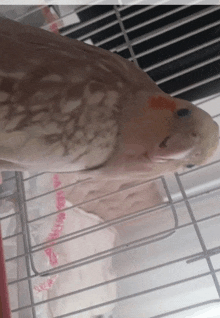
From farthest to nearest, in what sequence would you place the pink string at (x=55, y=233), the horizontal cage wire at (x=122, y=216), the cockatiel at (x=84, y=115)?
the pink string at (x=55, y=233) → the horizontal cage wire at (x=122, y=216) → the cockatiel at (x=84, y=115)

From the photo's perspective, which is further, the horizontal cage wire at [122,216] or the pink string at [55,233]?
the pink string at [55,233]

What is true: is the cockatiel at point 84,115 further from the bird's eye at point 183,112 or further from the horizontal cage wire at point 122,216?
the horizontal cage wire at point 122,216

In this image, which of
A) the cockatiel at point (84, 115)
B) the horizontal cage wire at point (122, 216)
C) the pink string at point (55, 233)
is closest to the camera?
the cockatiel at point (84, 115)

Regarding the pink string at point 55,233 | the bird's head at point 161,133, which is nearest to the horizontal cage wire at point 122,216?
the pink string at point 55,233

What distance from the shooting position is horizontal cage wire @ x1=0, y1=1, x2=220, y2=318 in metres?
0.74

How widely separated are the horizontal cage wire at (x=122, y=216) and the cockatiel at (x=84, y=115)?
327 millimetres

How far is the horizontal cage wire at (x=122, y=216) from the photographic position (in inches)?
29.3

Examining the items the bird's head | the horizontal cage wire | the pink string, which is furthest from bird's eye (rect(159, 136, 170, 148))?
the pink string

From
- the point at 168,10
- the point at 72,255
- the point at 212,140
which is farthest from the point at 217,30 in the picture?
the point at 72,255

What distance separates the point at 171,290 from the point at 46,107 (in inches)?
32.5

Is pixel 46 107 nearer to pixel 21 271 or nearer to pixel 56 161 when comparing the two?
pixel 56 161

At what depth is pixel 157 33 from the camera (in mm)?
756

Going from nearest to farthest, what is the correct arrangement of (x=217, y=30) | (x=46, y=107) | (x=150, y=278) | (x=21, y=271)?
(x=46, y=107), (x=217, y=30), (x=21, y=271), (x=150, y=278)

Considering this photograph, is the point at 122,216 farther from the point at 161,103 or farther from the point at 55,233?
the point at 161,103
